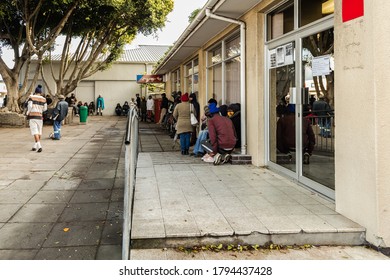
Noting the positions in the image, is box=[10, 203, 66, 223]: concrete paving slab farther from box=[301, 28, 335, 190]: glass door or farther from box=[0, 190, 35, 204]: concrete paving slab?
box=[301, 28, 335, 190]: glass door

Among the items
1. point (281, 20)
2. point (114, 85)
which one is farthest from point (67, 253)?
point (114, 85)

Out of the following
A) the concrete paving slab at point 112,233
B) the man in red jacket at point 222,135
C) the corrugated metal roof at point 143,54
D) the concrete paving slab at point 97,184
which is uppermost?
the corrugated metal roof at point 143,54

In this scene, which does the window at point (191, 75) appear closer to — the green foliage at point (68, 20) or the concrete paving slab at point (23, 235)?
the green foliage at point (68, 20)

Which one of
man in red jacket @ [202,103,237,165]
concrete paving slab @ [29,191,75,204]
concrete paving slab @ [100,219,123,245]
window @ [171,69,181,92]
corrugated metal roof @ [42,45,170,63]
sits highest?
corrugated metal roof @ [42,45,170,63]

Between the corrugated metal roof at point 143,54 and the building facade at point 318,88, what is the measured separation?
968 inches

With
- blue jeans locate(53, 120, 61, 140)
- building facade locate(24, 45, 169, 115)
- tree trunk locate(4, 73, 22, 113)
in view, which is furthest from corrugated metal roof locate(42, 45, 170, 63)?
blue jeans locate(53, 120, 61, 140)

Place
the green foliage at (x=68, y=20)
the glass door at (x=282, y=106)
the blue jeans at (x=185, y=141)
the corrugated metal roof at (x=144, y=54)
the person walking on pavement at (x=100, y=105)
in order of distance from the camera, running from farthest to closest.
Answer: the corrugated metal roof at (x=144, y=54) → the person walking on pavement at (x=100, y=105) → the green foliage at (x=68, y=20) → the blue jeans at (x=185, y=141) → the glass door at (x=282, y=106)

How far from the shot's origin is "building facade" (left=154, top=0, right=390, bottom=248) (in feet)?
12.6

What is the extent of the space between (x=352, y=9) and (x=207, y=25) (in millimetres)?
5354

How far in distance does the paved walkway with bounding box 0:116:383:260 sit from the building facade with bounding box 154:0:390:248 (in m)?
0.31

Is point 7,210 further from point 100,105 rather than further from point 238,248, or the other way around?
point 100,105

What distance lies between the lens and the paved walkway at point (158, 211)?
12.9ft

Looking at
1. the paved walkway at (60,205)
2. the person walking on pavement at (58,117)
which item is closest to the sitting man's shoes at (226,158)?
the paved walkway at (60,205)

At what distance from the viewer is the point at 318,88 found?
539 cm
